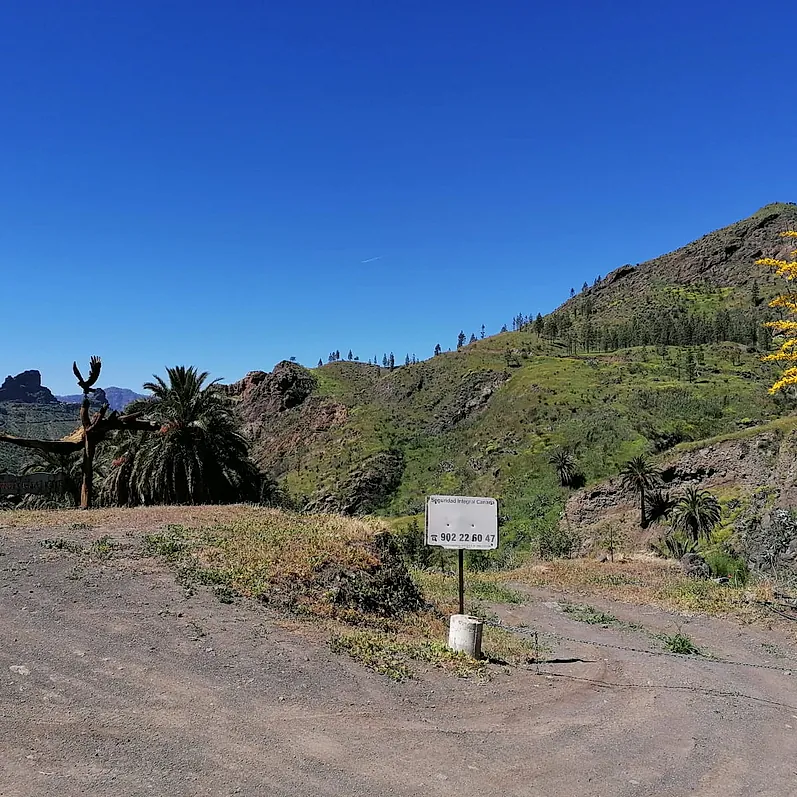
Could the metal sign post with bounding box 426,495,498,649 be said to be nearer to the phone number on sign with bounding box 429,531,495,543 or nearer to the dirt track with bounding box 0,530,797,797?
the phone number on sign with bounding box 429,531,495,543

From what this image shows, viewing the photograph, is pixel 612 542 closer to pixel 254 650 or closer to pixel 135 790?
pixel 254 650

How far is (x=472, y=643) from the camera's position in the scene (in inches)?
406

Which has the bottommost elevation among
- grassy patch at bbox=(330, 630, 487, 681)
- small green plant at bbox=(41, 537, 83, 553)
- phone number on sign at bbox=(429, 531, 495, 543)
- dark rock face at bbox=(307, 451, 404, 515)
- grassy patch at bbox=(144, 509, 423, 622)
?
dark rock face at bbox=(307, 451, 404, 515)

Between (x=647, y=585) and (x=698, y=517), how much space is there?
39.1ft

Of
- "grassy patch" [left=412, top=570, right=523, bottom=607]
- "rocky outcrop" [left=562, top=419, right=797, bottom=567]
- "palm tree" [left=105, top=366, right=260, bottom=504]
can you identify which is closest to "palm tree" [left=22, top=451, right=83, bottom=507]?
"palm tree" [left=105, top=366, right=260, bottom=504]

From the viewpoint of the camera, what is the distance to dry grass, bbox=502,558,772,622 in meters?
19.5

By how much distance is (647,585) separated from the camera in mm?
25047

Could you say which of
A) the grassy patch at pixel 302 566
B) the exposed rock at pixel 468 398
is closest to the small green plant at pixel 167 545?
the grassy patch at pixel 302 566

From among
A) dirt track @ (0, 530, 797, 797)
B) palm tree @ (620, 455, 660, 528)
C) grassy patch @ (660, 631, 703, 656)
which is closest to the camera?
dirt track @ (0, 530, 797, 797)

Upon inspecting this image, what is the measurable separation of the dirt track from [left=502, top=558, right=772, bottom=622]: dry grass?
8481 mm

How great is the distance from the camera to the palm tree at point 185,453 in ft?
97.3

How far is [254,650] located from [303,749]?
114 inches

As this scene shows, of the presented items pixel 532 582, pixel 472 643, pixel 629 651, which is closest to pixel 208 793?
pixel 472 643

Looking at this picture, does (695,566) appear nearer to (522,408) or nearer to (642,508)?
(642,508)
